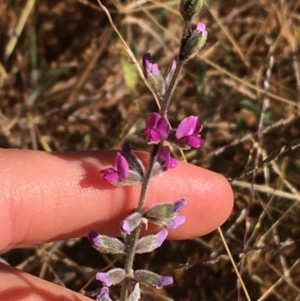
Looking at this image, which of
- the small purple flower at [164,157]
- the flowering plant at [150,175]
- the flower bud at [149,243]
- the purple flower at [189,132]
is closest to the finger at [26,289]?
the flowering plant at [150,175]

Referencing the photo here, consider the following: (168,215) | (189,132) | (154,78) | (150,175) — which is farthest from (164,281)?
(154,78)

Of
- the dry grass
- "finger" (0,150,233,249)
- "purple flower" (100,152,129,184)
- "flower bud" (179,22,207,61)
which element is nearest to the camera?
"flower bud" (179,22,207,61)

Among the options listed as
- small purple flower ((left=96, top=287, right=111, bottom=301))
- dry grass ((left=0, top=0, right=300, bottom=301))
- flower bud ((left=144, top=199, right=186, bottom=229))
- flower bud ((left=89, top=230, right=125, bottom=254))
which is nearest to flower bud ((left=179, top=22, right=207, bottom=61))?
flower bud ((left=144, top=199, right=186, bottom=229))

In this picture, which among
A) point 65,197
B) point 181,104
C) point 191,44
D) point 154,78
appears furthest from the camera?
point 181,104

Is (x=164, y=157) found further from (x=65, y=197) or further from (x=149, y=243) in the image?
(x=65, y=197)

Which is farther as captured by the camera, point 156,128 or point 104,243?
point 104,243

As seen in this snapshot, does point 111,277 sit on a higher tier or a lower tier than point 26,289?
higher

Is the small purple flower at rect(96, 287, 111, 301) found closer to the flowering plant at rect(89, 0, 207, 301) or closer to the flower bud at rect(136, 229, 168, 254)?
the flowering plant at rect(89, 0, 207, 301)

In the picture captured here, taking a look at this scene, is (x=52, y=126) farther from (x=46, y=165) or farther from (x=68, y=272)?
(x=46, y=165)
